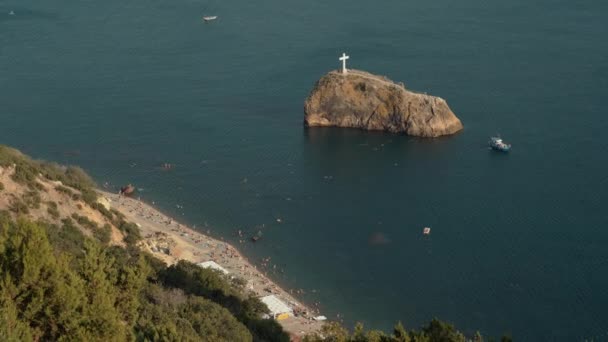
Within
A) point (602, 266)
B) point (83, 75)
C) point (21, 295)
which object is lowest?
point (602, 266)

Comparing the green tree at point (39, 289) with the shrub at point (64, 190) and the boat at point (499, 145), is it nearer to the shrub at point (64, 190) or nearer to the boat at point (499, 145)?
the shrub at point (64, 190)

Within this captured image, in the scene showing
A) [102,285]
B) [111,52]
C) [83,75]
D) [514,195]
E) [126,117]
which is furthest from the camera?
[111,52]

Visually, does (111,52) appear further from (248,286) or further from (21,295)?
(21,295)

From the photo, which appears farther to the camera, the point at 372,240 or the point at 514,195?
the point at 514,195

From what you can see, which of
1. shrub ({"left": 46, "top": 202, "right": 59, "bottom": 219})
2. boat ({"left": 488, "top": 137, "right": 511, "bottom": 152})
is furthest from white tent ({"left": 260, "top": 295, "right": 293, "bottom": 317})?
boat ({"left": 488, "top": 137, "right": 511, "bottom": 152})

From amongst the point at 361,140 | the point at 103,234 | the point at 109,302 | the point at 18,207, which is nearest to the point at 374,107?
the point at 361,140

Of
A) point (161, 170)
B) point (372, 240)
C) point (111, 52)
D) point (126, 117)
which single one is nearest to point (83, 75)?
point (111, 52)

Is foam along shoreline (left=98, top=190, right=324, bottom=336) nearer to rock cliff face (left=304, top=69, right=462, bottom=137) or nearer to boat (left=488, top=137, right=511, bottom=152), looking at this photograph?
rock cliff face (left=304, top=69, right=462, bottom=137)

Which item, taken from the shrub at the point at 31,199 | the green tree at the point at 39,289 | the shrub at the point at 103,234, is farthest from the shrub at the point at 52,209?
the green tree at the point at 39,289

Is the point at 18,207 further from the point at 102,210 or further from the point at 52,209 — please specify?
the point at 102,210
